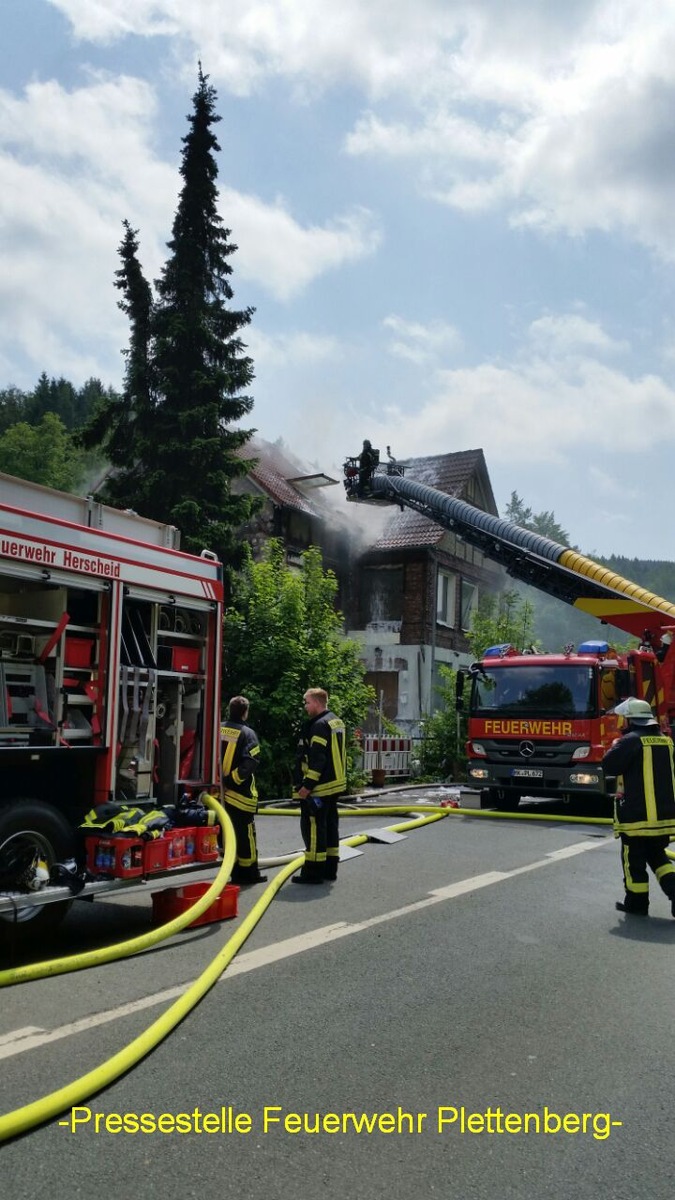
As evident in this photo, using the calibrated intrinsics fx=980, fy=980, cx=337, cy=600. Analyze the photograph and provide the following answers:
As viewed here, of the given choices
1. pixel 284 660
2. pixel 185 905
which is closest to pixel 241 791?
pixel 185 905

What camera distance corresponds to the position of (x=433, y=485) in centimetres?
3191

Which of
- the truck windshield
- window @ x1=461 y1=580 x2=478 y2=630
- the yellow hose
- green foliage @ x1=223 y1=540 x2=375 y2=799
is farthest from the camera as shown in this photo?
window @ x1=461 y1=580 x2=478 y2=630

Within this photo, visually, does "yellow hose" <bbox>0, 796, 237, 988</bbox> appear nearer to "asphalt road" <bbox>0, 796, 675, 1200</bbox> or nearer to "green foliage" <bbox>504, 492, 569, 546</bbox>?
"asphalt road" <bbox>0, 796, 675, 1200</bbox>

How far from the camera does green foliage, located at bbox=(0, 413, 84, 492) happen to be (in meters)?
50.3

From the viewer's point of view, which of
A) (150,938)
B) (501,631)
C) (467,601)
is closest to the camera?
(150,938)

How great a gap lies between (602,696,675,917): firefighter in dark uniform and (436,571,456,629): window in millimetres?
22004

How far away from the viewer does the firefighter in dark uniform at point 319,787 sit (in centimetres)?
803

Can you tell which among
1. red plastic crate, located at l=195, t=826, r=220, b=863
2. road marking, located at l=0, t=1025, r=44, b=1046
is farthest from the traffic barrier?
road marking, located at l=0, t=1025, r=44, b=1046

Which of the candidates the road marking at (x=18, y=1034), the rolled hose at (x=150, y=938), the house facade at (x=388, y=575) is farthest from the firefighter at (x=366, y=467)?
the road marking at (x=18, y=1034)

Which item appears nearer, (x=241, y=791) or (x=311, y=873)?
(x=241, y=791)

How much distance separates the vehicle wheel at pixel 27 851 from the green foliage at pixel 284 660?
9139 millimetres

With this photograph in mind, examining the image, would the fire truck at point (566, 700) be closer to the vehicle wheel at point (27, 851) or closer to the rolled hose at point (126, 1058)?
the rolled hose at point (126, 1058)

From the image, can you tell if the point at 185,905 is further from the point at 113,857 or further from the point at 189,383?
the point at 189,383

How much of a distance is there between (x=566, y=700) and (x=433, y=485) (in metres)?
19.0
